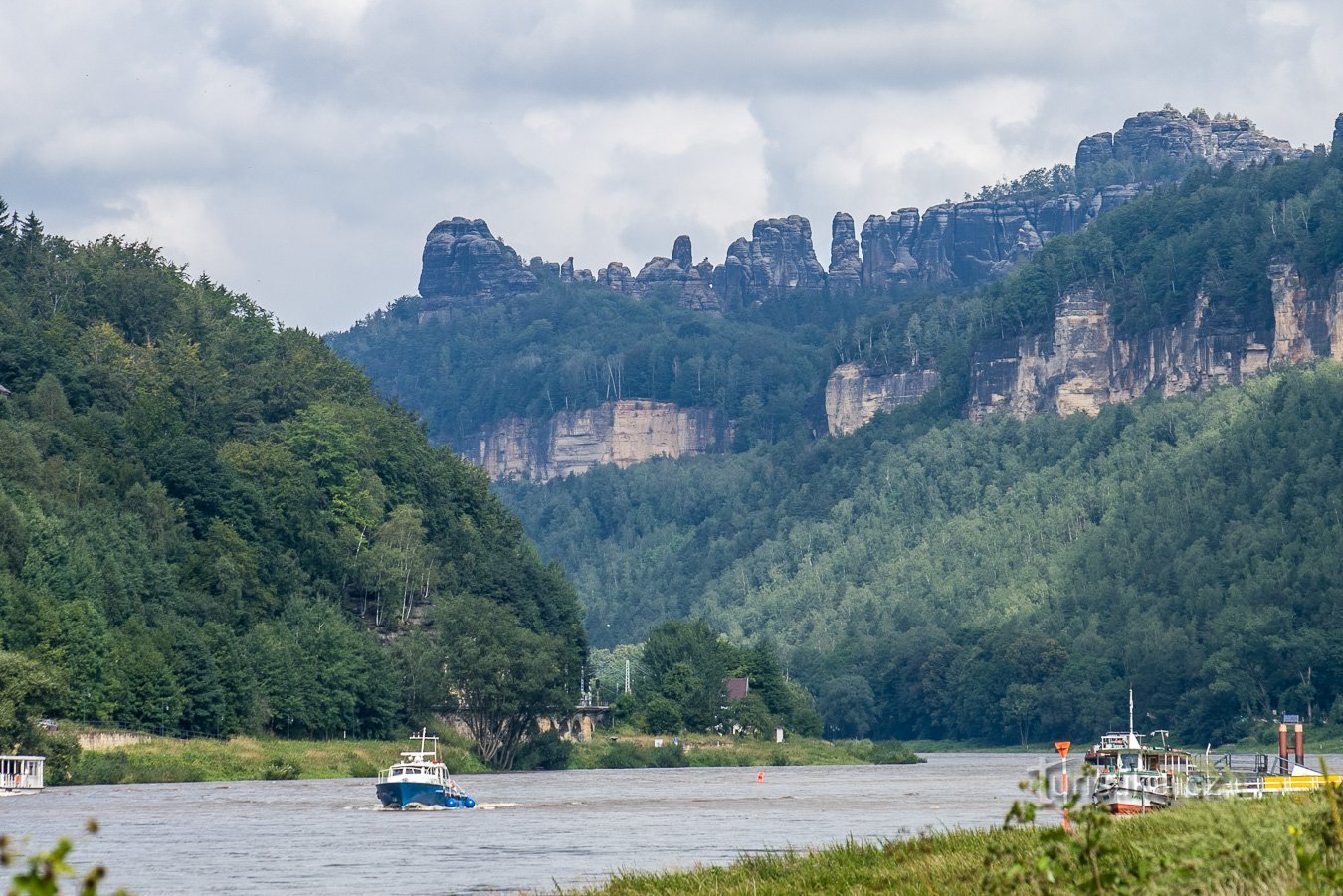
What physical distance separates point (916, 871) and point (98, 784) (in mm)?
74145

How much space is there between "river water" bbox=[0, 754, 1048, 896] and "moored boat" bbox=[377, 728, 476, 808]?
1.12 m

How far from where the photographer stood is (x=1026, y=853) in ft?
89.8

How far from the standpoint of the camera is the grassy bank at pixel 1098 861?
19.5 metres

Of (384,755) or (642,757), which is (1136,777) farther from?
(642,757)

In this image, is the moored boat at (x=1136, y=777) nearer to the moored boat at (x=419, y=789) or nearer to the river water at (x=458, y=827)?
the river water at (x=458, y=827)

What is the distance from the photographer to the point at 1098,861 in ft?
63.7

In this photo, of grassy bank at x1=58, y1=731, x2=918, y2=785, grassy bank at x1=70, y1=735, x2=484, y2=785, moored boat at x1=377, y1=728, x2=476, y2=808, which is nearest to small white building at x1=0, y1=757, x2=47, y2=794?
grassy bank at x1=70, y1=735, x2=484, y2=785

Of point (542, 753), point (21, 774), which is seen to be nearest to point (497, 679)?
point (542, 753)

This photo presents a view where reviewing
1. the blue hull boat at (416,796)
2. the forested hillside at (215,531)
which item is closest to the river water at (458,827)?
the blue hull boat at (416,796)

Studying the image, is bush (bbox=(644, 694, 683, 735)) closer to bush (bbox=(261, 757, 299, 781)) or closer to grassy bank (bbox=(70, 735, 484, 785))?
grassy bank (bbox=(70, 735, 484, 785))

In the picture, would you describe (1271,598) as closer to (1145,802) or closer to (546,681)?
(546,681)

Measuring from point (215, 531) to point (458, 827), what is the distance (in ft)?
213

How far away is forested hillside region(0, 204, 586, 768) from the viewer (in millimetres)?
108438

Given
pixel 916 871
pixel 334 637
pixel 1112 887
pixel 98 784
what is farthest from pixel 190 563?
pixel 1112 887
